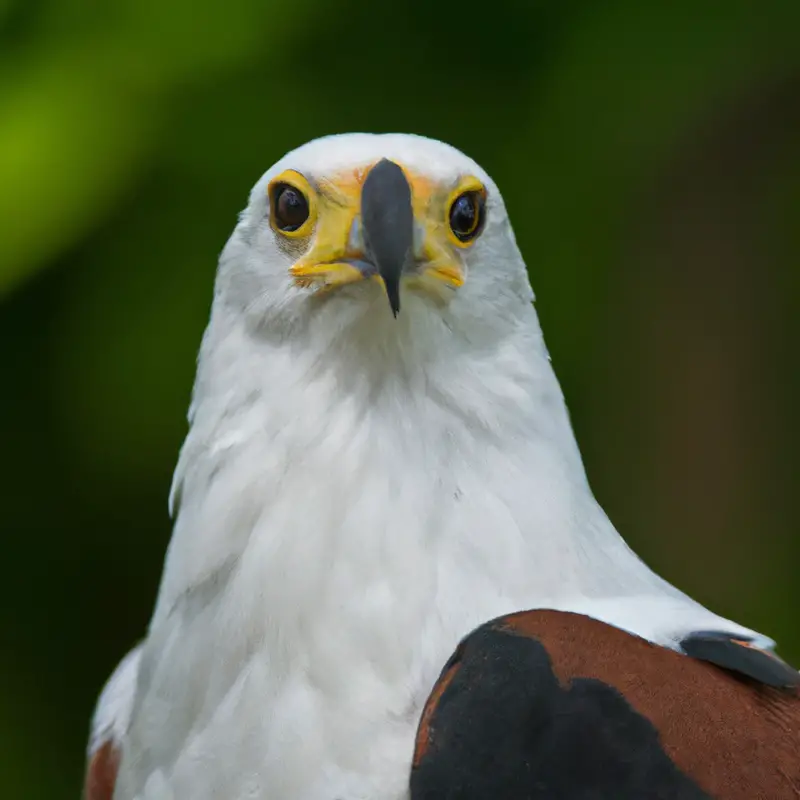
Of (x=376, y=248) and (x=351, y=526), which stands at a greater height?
(x=376, y=248)

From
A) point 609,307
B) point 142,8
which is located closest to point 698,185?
point 609,307

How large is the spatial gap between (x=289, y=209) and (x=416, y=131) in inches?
70.8

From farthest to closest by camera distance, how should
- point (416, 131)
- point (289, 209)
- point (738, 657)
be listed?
1. point (416, 131)
2. point (289, 209)
3. point (738, 657)

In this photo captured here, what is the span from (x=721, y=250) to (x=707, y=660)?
8.02 feet

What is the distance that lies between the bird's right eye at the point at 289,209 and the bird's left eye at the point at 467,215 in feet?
0.68

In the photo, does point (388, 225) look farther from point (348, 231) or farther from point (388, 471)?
point (388, 471)

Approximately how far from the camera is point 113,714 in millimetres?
2072

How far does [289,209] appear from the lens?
1.82m

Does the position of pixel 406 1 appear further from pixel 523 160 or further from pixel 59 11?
pixel 59 11

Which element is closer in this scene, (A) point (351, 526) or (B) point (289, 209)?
(A) point (351, 526)

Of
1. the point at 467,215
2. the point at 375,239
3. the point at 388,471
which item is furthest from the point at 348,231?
the point at 388,471

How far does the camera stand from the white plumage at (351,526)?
5.19 ft

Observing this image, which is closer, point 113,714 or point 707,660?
point 707,660

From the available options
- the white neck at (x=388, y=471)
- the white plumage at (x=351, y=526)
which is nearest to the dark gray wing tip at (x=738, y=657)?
the white plumage at (x=351, y=526)
